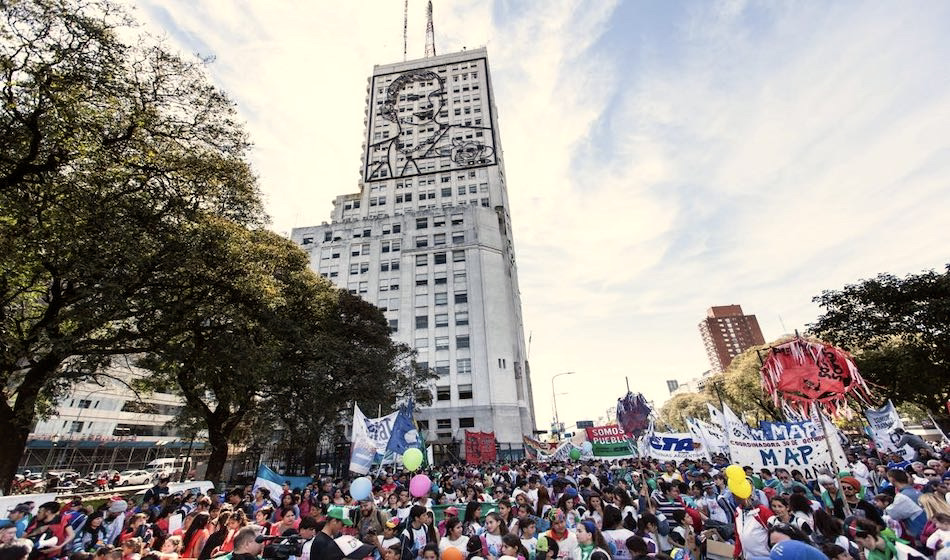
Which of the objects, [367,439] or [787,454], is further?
[367,439]

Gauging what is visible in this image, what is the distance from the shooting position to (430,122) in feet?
252

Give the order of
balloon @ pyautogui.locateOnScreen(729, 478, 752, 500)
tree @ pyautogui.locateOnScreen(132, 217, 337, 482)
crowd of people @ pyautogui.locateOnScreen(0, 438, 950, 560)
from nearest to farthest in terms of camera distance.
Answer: crowd of people @ pyautogui.locateOnScreen(0, 438, 950, 560) < balloon @ pyautogui.locateOnScreen(729, 478, 752, 500) < tree @ pyautogui.locateOnScreen(132, 217, 337, 482)

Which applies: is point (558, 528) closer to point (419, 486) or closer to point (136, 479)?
point (419, 486)

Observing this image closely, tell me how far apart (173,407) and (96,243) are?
5556 cm

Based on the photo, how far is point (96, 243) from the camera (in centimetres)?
1290

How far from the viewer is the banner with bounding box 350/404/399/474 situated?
12282 millimetres

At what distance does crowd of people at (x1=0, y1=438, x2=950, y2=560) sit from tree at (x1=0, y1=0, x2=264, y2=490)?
712 cm

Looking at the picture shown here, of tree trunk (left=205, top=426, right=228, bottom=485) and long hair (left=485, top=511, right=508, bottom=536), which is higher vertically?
tree trunk (left=205, top=426, right=228, bottom=485)

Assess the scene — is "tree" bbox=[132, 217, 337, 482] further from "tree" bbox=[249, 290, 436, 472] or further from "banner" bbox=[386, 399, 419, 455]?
"banner" bbox=[386, 399, 419, 455]

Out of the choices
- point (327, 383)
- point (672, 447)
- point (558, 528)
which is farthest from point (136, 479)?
point (558, 528)

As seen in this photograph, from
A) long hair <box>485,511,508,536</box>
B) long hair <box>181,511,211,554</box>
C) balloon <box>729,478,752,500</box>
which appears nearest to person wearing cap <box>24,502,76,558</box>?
long hair <box>181,511,211,554</box>

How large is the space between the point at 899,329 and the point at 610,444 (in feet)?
65.6

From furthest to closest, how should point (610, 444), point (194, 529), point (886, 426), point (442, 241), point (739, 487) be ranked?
point (442, 241), point (610, 444), point (886, 426), point (194, 529), point (739, 487)

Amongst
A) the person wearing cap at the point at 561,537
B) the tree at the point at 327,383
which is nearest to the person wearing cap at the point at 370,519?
the person wearing cap at the point at 561,537
